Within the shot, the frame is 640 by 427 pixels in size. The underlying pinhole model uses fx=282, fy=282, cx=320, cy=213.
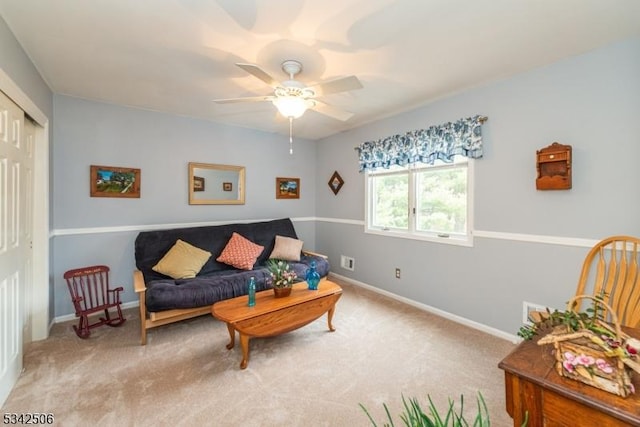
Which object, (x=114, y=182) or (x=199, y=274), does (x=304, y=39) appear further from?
(x=114, y=182)

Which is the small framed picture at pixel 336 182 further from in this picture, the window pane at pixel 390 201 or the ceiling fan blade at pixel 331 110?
the ceiling fan blade at pixel 331 110

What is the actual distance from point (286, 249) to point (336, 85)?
7.91ft

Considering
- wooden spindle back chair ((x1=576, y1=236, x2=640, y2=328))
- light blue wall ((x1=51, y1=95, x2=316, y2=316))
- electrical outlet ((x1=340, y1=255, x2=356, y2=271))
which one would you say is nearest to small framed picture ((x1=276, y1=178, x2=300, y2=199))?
light blue wall ((x1=51, y1=95, x2=316, y2=316))

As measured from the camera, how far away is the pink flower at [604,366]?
0.88 metres

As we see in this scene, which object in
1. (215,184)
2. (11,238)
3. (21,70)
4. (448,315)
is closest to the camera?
(11,238)

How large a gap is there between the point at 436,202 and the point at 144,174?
3.47 m

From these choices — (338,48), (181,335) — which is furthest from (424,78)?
(181,335)

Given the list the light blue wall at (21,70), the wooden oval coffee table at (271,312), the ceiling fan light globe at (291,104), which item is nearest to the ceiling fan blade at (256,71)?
the ceiling fan light globe at (291,104)

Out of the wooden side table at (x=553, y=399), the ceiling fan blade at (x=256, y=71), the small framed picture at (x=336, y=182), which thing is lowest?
the wooden side table at (x=553, y=399)

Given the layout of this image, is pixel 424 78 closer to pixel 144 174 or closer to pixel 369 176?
pixel 369 176

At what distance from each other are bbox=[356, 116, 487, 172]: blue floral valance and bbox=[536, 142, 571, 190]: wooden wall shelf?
0.52 m

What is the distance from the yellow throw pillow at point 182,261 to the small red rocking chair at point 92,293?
448 mm

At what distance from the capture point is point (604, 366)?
0.88m

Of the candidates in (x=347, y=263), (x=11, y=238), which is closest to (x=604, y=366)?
(x=11, y=238)
